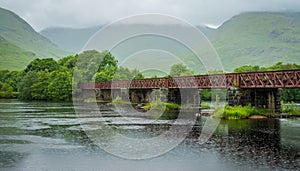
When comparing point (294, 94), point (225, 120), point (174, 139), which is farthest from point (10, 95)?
point (174, 139)

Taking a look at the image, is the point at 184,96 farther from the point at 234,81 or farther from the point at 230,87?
the point at 230,87

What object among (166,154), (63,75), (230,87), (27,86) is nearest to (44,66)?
(27,86)

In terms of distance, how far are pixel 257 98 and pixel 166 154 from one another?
83.9ft

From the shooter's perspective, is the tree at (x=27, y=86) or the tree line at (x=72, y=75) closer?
the tree line at (x=72, y=75)

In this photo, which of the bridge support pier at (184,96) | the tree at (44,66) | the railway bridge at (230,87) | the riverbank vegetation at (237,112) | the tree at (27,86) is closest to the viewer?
the railway bridge at (230,87)

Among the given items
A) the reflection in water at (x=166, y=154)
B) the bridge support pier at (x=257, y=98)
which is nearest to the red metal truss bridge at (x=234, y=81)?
the bridge support pier at (x=257, y=98)

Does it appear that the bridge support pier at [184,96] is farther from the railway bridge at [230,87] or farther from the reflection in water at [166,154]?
the reflection in water at [166,154]

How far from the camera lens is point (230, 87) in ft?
147

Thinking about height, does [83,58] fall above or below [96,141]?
above

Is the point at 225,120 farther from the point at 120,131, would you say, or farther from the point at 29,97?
the point at 29,97

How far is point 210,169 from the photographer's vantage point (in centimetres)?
1847

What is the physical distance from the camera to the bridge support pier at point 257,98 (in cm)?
4434

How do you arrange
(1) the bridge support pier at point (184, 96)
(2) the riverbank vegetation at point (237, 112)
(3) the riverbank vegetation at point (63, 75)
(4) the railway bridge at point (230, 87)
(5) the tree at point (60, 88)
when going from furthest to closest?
(3) the riverbank vegetation at point (63, 75), (5) the tree at point (60, 88), (1) the bridge support pier at point (184, 96), (2) the riverbank vegetation at point (237, 112), (4) the railway bridge at point (230, 87)

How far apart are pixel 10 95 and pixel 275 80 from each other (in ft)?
287
